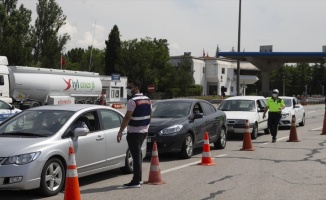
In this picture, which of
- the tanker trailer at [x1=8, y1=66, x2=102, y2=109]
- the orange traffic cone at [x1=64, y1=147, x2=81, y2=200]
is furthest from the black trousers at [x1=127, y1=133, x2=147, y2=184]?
the tanker trailer at [x1=8, y1=66, x2=102, y2=109]

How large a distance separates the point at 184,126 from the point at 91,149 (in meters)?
4.12

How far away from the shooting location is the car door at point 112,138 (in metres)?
9.11

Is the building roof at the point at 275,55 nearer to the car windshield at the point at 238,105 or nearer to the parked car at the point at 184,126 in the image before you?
the car windshield at the point at 238,105

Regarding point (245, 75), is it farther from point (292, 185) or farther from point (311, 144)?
point (292, 185)

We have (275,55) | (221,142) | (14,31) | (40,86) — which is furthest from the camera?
(14,31)

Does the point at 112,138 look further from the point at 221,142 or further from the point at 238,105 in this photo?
the point at 238,105

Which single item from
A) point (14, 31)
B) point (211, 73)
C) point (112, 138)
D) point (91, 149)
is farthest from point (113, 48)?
point (91, 149)

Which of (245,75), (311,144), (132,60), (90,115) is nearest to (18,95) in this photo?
(311,144)

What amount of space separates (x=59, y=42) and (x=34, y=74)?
2031 cm

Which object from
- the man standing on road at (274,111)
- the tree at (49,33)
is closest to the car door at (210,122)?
the man standing on road at (274,111)

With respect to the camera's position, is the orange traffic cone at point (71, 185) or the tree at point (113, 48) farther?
the tree at point (113, 48)

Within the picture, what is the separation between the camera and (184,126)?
12.3 m

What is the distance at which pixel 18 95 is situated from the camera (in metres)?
32.5

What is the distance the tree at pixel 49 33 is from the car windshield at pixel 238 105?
36616 mm
